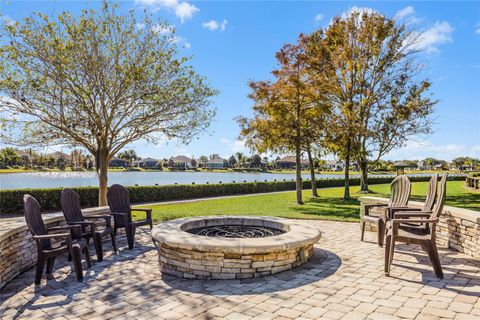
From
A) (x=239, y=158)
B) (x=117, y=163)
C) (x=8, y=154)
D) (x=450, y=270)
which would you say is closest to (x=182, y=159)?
(x=239, y=158)

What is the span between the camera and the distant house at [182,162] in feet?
361

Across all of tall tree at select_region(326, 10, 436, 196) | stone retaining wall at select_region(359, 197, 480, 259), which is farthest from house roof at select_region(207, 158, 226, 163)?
stone retaining wall at select_region(359, 197, 480, 259)

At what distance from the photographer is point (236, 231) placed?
6090 millimetres

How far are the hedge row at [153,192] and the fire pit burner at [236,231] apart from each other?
32.9 feet

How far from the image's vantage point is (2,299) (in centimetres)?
388

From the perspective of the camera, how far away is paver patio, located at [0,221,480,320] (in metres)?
3.33

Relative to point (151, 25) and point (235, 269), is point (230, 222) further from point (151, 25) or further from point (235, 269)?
point (151, 25)

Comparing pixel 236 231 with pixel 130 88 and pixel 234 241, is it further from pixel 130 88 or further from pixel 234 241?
pixel 130 88

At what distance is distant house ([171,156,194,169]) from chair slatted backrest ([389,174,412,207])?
333 ft

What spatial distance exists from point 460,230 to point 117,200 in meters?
6.54

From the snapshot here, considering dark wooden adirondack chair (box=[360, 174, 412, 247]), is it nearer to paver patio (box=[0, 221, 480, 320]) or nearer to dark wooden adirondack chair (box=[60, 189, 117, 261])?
paver patio (box=[0, 221, 480, 320])

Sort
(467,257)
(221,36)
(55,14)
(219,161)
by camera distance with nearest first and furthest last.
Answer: (467,257) → (55,14) → (221,36) → (219,161)

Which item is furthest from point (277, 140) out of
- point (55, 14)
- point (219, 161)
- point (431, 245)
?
point (219, 161)

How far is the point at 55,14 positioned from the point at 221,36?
4644 mm
